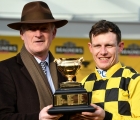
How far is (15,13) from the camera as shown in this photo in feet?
27.9

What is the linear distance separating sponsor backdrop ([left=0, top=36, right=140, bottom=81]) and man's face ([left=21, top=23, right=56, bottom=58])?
15.2ft

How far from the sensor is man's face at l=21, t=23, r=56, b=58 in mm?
3500

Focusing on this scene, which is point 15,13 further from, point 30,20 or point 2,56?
point 30,20

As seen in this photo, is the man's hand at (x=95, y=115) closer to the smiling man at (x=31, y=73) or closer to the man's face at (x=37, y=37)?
the smiling man at (x=31, y=73)

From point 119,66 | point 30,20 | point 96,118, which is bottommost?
point 96,118

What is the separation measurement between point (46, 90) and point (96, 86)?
35cm

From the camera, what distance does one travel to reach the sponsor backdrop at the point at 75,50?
8.37m

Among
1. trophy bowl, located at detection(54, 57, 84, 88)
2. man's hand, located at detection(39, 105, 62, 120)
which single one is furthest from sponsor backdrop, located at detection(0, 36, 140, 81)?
man's hand, located at detection(39, 105, 62, 120)

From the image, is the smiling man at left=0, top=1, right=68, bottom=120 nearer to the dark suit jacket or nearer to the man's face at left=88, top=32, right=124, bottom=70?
the dark suit jacket

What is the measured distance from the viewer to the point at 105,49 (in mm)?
3484

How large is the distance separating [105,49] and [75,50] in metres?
5.08

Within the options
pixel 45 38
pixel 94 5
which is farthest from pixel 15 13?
pixel 45 38

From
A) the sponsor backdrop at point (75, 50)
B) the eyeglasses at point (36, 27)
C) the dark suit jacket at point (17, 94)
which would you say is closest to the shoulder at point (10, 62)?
the dark suit jacket at point (17, 94)

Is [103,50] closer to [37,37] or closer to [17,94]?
[37,37]
